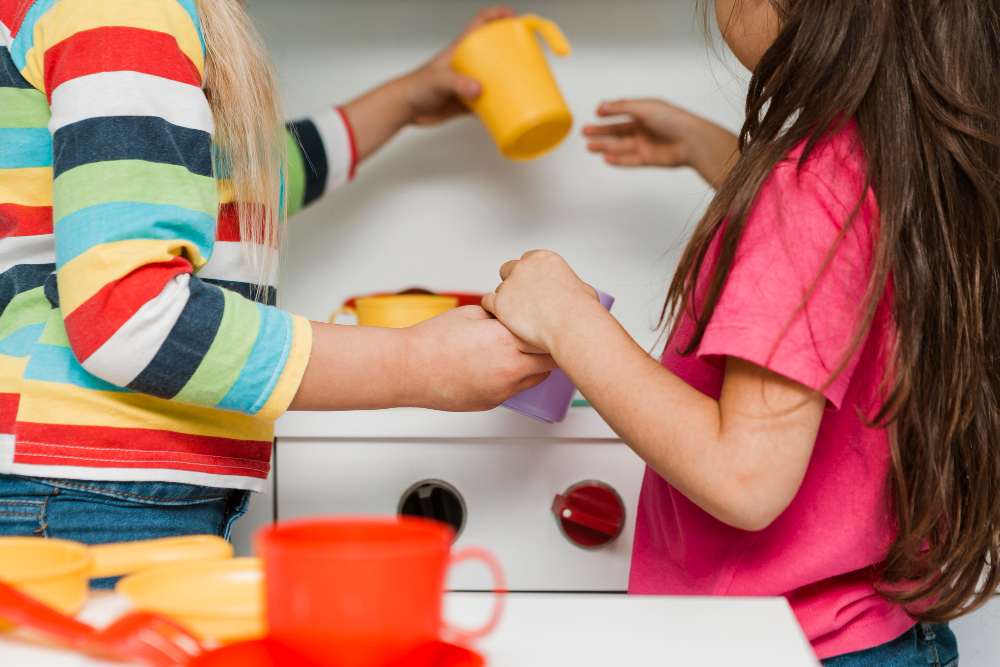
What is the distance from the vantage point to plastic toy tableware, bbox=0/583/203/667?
1.04ft

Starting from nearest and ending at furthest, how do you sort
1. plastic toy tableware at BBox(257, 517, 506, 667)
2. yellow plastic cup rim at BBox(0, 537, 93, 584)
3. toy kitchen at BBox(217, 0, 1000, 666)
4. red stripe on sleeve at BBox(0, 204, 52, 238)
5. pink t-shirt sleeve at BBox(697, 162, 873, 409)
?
1. plastic toy tableware at BBox(257, 517, 506, 667)
2. yellow plastic cup rim at BBox(0, 537, 93, 584)
3. pink t-shirt sleeve at BBox(697, 162, 873, 409)
4. red stripe on sleeve at BBox(0, 204, 52, 238)
5. toy kitchen at BBox(217, 0, 1000, 666)

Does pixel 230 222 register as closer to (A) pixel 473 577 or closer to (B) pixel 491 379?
(B) pixel 491 379

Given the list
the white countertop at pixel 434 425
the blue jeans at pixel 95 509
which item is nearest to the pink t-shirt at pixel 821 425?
the white countertop at pixel 434 425

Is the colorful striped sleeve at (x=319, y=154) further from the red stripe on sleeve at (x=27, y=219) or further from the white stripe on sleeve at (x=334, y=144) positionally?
the red stripe on sleeve at (x=27, y=219)

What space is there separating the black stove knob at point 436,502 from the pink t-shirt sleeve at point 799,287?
425 millimetres

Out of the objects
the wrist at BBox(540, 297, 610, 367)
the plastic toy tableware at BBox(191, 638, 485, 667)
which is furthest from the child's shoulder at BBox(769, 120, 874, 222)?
the plastic toy tableware at BBox(191, 638, 485, 667)

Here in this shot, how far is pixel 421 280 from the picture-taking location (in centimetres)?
115

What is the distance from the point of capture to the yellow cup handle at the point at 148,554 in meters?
0.42

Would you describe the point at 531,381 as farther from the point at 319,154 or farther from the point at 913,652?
the point at 319,154

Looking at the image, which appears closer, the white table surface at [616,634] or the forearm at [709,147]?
the white table surface at [616,634]

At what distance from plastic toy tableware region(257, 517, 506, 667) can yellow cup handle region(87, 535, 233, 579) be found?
142mm

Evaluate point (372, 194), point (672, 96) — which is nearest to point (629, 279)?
point (672, 96)

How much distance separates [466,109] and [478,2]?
17 cm

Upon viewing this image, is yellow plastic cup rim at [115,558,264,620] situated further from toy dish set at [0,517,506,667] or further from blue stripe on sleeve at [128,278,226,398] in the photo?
blue stripe on sleeve at [128,278,226,398]
